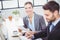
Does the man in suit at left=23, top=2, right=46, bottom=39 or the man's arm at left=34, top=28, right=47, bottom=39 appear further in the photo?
the man in suit at left=23, top=2, right=46, bottom=39

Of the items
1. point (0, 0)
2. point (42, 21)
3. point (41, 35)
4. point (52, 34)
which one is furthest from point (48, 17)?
point (0, 0)

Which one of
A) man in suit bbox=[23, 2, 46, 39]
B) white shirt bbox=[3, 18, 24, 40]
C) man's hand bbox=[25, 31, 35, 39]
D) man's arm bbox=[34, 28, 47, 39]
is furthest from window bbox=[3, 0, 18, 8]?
man's arm bbox=[34, 28, 47, 39]

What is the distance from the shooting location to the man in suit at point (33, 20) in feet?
9.46

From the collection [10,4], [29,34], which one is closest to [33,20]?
[29,34]

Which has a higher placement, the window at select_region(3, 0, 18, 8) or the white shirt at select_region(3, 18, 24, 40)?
the window at select_region(3, 0, 18, 8)

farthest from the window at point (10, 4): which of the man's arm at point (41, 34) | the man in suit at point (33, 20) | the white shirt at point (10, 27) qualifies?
the man's arm at point (41, 34)

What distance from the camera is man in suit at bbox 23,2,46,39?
288 centimetres

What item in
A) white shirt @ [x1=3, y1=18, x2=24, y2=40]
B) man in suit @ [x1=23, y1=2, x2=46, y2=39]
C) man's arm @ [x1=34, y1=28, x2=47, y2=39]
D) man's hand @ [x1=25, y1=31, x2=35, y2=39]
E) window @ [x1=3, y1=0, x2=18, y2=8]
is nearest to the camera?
man's arm @ [x1=34, y1=28, x2=47, y2=39]

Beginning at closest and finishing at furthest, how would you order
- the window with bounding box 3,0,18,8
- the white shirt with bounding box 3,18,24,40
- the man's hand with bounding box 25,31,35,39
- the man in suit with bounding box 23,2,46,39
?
the man's hand with bounding box 25,31,35,39 → the man in suit with bounding box 23,2,46,39 → the white shirt with bounding box 3,18,24,40 → the window with bounding box 3,0,18,8

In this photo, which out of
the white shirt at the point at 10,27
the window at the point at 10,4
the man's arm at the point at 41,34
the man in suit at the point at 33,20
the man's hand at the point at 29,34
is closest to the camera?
the man's arm at the point at 41,34

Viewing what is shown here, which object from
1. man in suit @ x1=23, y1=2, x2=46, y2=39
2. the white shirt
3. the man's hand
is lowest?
the white shirt

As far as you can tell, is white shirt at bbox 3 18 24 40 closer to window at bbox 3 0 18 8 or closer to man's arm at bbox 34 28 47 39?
man's arm at bbox 34 28 47 39

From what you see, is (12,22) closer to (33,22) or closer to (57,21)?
(33,22)

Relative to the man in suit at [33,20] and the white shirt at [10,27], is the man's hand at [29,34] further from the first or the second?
the white shirt at [10,27]
